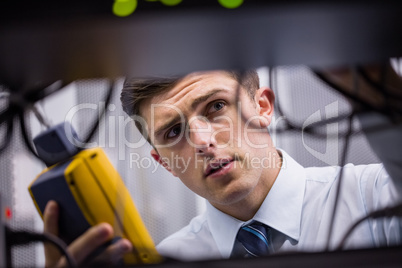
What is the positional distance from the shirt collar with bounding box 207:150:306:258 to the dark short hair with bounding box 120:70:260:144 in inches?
4.7

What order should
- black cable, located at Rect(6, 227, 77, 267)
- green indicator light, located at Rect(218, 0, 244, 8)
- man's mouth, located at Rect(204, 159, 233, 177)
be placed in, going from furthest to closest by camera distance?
1. man's mouth, located at Rect(204, 159, 233, 177)
2. black cable, located at Rect(6, 227, 77, 267)
3. green indicator light, located at Rect(218, 0, 244, 8)

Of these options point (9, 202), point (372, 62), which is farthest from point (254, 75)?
point (9, 202)

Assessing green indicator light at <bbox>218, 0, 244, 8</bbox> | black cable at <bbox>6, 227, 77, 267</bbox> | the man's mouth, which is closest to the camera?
green indicator light at <bbox>218, 0, 244, 8</bbox>

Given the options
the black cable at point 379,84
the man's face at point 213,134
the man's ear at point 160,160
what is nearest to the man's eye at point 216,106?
the man's face at point 213,134

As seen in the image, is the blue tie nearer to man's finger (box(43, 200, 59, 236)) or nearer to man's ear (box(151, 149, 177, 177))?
man's ear (box(151, 149, 177, 177))

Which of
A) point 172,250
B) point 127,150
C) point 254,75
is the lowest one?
point 172,250

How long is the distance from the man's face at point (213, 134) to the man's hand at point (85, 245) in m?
0.13

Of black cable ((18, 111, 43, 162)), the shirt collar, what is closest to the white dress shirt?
the shirt collar

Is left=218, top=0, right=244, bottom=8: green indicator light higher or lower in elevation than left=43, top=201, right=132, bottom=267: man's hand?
higher

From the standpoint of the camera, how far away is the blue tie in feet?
2.44

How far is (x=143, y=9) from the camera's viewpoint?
1.69ft

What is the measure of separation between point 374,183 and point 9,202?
1.78 feet

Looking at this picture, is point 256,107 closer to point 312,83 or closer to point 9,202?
point 312,83

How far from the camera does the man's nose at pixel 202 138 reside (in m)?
0.73
